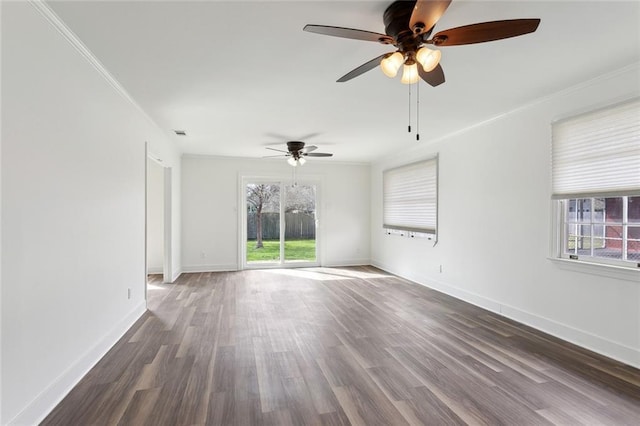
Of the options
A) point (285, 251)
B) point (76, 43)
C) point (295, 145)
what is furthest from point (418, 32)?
point (285, 251)

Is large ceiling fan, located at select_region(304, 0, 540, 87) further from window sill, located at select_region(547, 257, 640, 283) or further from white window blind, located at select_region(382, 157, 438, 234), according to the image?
white window blind, located at select_region(382, 157, 438, 234)

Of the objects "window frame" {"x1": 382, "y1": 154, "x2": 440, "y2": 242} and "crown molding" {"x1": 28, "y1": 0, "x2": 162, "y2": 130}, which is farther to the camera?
"window frame" {"x1": 382, "y1": 154, "x2": 440, "y2": 242}

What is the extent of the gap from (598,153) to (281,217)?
5.62m

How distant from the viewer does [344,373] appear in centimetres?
261

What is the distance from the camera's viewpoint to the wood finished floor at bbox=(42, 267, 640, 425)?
6.82 feet

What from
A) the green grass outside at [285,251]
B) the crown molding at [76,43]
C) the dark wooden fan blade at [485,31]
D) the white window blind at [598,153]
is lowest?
the green grass outside at [285,251]

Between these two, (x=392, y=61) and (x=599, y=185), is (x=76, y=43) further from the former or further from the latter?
(x=599, y=185)

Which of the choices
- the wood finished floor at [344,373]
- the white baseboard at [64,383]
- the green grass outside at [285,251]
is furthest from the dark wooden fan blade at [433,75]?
the green grass outside at [285,251]

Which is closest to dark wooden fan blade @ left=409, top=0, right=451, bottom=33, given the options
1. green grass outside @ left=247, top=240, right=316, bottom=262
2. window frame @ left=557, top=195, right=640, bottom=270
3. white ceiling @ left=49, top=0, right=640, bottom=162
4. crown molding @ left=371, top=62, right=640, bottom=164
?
white ceiling @ left=49, top=0, right=640, bottom=162

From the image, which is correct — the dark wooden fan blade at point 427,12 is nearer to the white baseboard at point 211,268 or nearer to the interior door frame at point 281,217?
the interior door frame at point 281,217

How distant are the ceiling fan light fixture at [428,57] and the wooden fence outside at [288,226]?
5.77 meters

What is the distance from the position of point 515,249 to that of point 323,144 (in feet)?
11.0

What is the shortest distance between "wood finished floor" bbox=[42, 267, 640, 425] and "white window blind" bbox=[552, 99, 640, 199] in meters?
1.49

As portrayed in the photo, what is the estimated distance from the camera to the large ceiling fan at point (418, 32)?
1.68 m
